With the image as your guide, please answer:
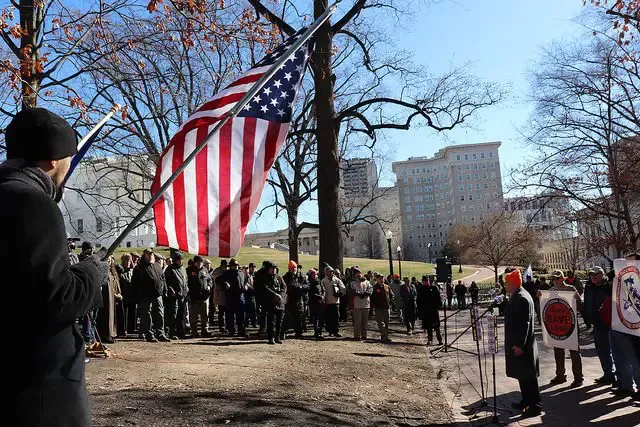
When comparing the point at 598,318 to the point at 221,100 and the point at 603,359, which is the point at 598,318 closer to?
the point at 603,359

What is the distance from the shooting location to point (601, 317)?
33.0 ft

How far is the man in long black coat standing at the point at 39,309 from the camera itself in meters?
2.16

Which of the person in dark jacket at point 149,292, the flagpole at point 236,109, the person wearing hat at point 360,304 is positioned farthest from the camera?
the person wearing hat at point 360,304

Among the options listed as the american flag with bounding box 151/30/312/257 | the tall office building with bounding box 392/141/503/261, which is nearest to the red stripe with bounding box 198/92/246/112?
the american flag with bounding box 151/30/312/257

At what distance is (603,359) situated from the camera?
10344 mm

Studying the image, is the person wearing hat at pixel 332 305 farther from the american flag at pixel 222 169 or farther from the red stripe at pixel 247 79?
the red stripe at pixel 247 79

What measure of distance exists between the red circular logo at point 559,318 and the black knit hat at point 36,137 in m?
10.00

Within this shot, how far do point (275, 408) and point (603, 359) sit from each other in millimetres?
6575

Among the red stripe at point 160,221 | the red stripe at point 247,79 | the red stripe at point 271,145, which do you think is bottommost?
the red stripe at point 160,221

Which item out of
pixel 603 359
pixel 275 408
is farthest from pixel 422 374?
pixel 275 408

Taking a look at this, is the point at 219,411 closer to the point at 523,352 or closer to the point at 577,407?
the point at 523,352

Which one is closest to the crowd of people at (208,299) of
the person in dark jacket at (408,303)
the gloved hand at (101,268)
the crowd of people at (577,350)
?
the person in dark jacket at (408,303)

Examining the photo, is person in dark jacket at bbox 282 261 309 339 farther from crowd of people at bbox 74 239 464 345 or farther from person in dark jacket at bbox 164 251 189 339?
person in dark jacket at bbox 164 251 189 339

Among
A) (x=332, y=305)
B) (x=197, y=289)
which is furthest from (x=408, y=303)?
(x=197, y=289)
